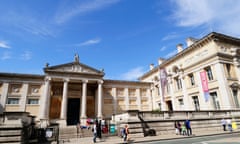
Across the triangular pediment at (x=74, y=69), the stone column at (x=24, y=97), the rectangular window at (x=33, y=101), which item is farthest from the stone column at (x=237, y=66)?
the stone column at (x=24, y=97)

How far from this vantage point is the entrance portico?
23.3 meters

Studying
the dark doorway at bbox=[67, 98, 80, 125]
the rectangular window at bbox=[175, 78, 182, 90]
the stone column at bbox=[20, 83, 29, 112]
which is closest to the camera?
the stone column at bbox=[20, 83, 29, 112]

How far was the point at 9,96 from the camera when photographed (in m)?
23.5

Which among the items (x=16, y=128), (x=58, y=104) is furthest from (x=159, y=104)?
(x=16, y=128)

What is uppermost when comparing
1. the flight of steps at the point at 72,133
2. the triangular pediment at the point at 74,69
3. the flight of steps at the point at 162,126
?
the triangular pediment at the point at 74,69

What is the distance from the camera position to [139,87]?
32.4 meters

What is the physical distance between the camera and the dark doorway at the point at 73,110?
26.8 m

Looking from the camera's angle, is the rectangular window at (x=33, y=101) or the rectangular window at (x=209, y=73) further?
the rectangular window at (x=33, y=101)

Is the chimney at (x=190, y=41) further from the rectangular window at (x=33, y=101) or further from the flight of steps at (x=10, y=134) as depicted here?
the rectangular window at (x=33, y=101)

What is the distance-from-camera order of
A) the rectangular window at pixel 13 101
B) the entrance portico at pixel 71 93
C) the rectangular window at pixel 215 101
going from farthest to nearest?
the rectangular window at pixel 13 101, the entrance portico at pixel 71 93, the rectangular window at pixel 215 101

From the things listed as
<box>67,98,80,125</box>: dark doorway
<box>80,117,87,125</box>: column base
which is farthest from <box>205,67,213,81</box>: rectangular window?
<box>67,98,80,125</box>: dark doorway

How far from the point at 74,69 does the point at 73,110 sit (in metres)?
7.80

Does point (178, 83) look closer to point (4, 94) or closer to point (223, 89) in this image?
point (223, 89)

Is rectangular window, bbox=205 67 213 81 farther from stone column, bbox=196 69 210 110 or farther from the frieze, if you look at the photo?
the frieze
